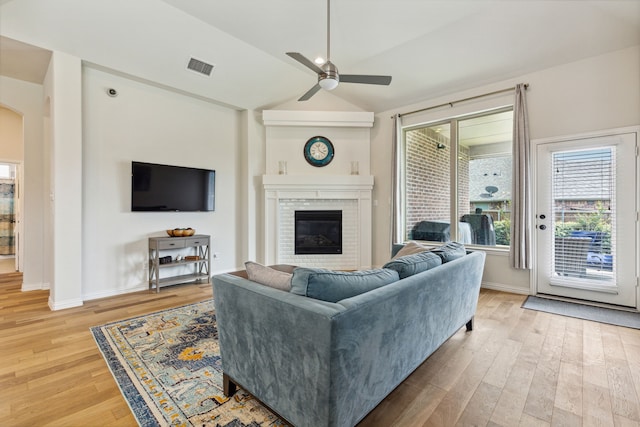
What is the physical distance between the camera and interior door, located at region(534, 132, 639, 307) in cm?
329

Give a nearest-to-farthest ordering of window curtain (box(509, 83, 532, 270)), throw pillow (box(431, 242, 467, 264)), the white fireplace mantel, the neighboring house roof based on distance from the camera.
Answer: throw pillow (box(431, 242, 467, 264)), window curtain (box(509, 83, 532, 270)), the neighboring house roof, the white fireplace mantel

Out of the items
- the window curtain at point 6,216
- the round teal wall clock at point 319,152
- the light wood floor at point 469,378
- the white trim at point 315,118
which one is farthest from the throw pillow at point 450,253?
the window curtain at point 6,216

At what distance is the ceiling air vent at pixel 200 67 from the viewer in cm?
396

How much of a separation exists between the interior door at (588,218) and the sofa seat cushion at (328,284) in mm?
3498

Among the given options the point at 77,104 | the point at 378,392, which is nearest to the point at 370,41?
the point at 77,104

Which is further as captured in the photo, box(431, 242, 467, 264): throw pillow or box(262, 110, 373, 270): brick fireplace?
box(262, 110, 373, 270): brick fireplace

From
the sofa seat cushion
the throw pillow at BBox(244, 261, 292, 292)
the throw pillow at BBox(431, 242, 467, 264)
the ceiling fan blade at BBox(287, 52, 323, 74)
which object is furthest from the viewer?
the ceiling fan blade at BBox(287, 52, 323, 74)

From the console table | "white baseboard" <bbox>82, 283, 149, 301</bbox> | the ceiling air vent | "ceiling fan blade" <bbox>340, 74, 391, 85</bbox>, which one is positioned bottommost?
"white baseboard" <bbox>82, 283, 149, 301</bbox>

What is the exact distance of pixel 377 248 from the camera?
546 cm

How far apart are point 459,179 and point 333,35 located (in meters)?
2.86

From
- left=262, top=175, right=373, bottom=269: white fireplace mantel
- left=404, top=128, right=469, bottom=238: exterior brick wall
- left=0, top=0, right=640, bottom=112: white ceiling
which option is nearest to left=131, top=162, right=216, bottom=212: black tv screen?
left=262, top=175, right=373, bottom=269: white fireplace mantel

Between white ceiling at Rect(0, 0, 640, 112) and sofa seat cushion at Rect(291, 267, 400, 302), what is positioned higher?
white ceiling at Rect(0, 0, 640, 112)

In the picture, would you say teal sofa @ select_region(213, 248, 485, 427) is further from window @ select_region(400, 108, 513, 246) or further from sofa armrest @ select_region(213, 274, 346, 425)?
window @ select_region(400, 108, 513, 246)

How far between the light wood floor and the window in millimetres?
1685
